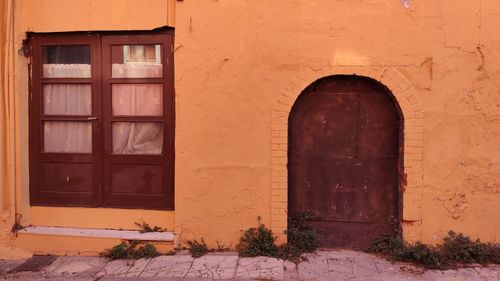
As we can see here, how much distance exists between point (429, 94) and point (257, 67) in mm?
1996

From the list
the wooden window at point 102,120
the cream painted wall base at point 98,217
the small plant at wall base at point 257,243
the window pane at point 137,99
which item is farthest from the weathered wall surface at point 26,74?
the small plant at wall base at point 257,243

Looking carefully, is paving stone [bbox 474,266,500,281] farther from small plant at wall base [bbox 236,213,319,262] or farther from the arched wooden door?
small plant at wall base [bbox 236,213,319,262]

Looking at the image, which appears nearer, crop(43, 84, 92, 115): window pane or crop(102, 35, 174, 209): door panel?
crop(102, 35, 174, 209): door panel

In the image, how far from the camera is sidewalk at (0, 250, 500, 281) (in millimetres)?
4852

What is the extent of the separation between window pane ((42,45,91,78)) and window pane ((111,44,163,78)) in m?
0.38

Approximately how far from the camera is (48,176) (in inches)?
236

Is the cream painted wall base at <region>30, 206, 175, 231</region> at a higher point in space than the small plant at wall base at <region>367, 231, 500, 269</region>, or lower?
higher

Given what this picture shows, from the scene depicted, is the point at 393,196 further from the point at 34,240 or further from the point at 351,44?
the point at 34,240

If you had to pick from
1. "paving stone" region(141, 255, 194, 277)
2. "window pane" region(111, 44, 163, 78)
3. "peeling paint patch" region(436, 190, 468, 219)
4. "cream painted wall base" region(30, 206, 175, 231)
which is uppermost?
"window pane" region(111, 44, 163, 78)

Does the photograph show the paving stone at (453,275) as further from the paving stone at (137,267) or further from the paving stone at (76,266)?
the paving stone at (76,266)

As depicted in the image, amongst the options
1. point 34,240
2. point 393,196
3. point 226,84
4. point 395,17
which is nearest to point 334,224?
point 393,196

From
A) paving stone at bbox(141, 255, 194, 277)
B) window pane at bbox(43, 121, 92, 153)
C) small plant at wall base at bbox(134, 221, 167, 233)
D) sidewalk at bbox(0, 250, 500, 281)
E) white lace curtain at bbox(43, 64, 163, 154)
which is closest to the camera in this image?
sidewalk at bbox(0, 250, 500, 281)

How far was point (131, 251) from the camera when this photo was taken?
5.46m

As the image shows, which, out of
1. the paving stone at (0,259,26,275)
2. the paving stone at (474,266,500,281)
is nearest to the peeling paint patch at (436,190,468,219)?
the paving stone at (474,266,500,281)
